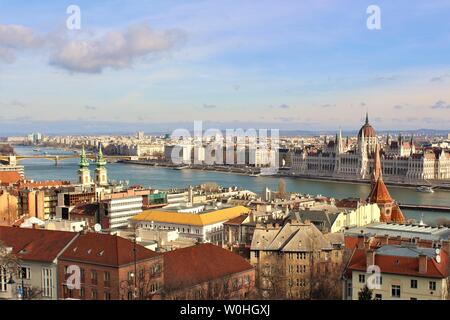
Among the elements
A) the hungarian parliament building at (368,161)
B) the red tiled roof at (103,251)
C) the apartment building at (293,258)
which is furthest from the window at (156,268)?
the hungarian parliament building at (368,161)

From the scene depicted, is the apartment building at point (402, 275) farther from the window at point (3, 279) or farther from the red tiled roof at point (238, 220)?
the red tiled roof at point (238, 220)

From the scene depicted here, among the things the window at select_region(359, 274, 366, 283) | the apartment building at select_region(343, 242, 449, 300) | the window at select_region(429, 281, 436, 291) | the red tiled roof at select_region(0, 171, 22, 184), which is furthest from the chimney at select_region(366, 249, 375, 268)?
the red tiled roof at select_region(0, 171, 22, 184)

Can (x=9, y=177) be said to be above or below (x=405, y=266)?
below

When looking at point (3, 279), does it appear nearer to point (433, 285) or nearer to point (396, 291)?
point (396, 291)

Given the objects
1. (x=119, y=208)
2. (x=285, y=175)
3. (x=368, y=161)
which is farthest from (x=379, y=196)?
(x=285, y=175)

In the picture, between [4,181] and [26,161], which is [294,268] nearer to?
[4,181]
